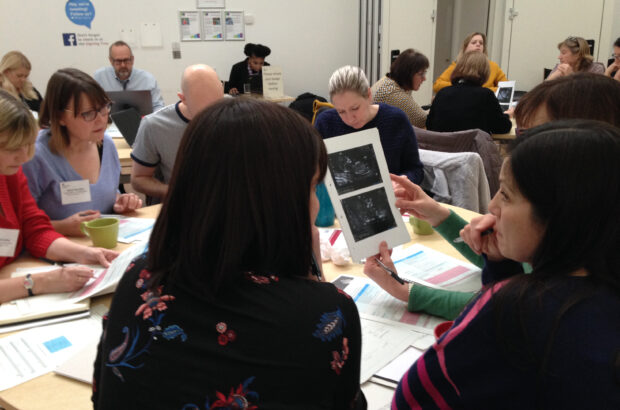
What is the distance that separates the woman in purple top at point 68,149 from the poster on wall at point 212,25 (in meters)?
4.20

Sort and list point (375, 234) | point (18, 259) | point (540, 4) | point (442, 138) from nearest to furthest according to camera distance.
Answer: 1. point (375, 234)
2. point (18, 259)
3. point (442, 138)
4. point (540, 4)

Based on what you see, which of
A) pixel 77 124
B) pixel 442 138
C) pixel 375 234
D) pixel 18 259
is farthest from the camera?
pixel 442 138

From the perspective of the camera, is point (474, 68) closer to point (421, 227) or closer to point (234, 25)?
point (421, 227)

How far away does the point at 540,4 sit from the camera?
6109 mm

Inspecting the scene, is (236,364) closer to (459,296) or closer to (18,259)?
(459,296)

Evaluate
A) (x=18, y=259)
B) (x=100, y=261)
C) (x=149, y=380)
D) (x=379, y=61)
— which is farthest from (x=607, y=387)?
(x=379, y=61)

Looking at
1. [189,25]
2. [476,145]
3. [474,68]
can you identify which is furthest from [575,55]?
[189,25]

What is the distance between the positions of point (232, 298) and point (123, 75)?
15.7ft

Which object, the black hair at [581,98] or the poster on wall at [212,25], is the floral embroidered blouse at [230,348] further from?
the poster on wall at [212,25]

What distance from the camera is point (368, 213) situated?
1.41m

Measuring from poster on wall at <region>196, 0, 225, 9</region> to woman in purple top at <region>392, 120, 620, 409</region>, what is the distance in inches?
226

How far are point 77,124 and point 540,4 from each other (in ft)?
19.6

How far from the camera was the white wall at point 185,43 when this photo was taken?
17.5ft

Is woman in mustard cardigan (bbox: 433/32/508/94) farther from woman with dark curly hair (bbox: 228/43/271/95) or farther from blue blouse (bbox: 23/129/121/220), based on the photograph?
blue blouse (bbox: 23/129/121/220)
